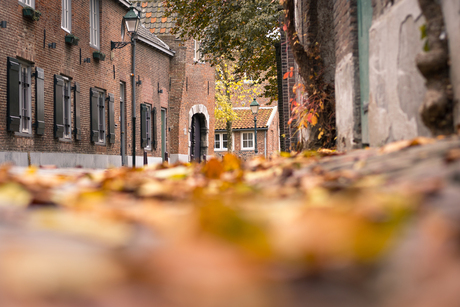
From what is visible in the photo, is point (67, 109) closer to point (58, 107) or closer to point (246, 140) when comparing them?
point (58, 107)

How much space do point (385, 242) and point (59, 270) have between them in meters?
0.58

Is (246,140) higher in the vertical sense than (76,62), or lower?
lower

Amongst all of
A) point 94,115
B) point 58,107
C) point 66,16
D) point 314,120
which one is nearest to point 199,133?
point 94,115

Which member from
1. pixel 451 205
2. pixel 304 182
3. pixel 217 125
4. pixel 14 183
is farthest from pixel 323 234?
pixel 217 125

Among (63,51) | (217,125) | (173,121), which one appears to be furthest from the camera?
(217,125)

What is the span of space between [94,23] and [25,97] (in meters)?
6.23

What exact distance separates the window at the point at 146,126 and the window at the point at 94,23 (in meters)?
4.95

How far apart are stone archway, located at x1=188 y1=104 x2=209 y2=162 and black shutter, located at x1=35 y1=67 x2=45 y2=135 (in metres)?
15.0

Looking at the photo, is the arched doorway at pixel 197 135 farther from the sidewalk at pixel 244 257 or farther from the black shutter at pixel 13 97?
the sidewalk at pixel 244 257

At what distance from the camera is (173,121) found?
2845cm

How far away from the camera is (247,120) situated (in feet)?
163

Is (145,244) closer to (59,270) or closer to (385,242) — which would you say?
(59,270)

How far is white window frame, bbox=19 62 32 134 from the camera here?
596 inches

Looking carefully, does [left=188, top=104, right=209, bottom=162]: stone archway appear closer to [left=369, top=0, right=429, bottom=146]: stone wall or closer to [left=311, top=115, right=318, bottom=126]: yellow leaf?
[left=311, top=115, right=318, bottom=126]: yellow leaf
